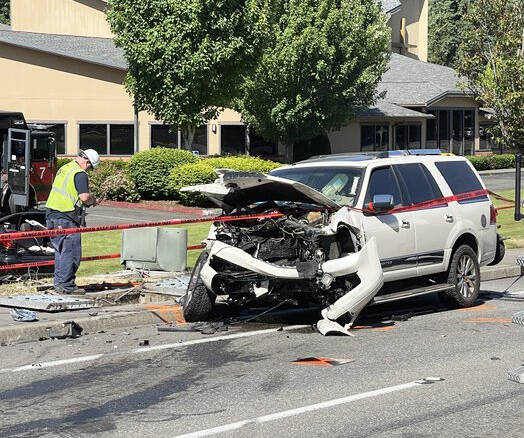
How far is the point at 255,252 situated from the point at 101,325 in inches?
73.9

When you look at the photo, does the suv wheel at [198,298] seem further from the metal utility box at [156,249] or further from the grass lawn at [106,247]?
the grass lawn at [106,247]

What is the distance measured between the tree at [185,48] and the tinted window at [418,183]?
19.8 meters

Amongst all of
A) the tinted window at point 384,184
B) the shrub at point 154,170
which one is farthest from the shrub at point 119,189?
the tinted window at point 384,184

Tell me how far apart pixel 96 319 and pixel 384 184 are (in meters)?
3.73

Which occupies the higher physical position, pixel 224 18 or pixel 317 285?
pixel 224 18

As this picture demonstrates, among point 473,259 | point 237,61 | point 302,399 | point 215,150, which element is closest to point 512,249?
point 473,259

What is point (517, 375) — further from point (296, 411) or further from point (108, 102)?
point (108, 102)

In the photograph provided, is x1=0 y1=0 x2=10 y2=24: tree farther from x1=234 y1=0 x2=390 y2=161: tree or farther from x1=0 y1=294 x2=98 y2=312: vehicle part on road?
x1=0 y1=294 x2=98 y2=312: vehicle part on road

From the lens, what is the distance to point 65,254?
12156mm

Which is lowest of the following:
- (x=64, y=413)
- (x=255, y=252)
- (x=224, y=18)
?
(x=64, y=413)

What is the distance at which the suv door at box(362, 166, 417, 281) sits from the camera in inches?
444

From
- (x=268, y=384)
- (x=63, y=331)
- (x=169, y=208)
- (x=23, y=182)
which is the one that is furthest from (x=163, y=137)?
(x=268, y=384)

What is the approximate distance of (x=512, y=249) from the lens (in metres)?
19.2

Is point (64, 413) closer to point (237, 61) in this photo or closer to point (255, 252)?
point (255, 252)
